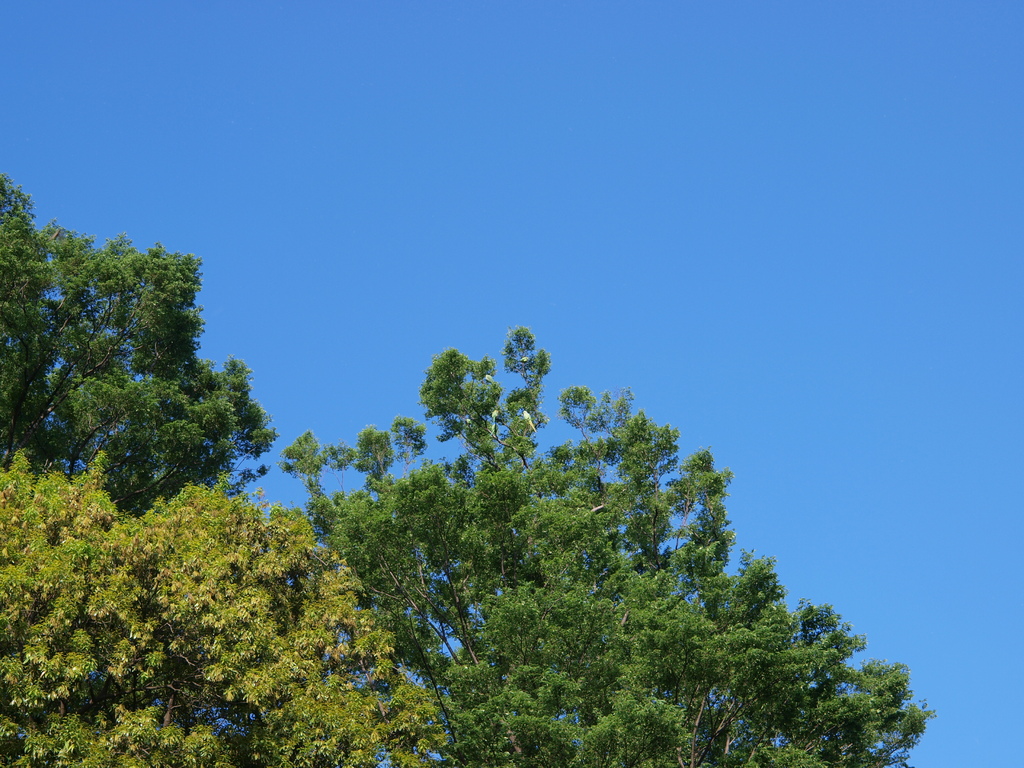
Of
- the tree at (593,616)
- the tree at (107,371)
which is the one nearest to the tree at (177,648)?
the tree at (593,616)

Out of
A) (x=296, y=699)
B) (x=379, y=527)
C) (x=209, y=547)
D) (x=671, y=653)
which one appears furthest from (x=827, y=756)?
(x=209, y=547)

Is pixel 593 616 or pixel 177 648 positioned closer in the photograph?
pixel 177 648

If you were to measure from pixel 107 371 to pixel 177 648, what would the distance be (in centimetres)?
1339

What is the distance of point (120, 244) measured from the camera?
93.7ft

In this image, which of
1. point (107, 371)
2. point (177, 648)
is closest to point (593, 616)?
point (177, 648)

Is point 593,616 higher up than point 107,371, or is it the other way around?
point 107,371

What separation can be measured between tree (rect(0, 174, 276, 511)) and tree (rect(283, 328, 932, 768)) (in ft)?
14.1

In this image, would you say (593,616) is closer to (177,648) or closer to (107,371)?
(177,648)

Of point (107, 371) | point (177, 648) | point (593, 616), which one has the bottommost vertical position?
point (177, 648)

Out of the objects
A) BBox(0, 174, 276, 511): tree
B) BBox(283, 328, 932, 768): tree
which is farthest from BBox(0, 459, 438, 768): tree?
BBox(0, 174, 276, 511): tree

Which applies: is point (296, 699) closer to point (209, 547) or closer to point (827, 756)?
point (209, 547)

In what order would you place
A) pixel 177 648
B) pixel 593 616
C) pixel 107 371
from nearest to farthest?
pixel 177 648
pixel 593 616
pixel 107 371

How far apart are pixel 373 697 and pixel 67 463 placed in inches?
516

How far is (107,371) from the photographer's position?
1001 inches
